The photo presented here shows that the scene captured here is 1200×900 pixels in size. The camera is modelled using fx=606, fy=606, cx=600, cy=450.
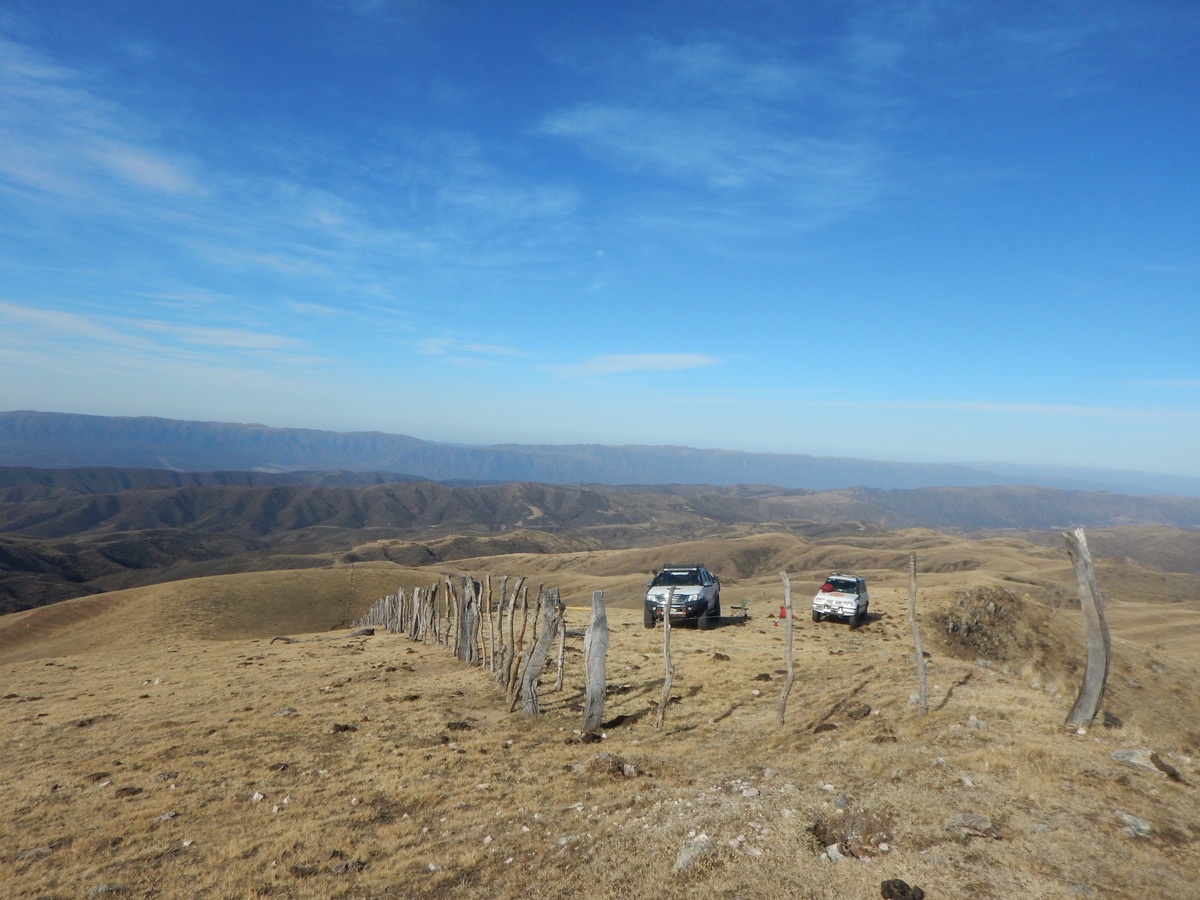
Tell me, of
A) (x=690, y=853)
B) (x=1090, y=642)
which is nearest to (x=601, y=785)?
(x=690, y=853)

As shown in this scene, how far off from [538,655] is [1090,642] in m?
9.96

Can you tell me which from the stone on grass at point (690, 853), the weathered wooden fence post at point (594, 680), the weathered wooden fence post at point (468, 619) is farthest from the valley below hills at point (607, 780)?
the weathered wooden fence post at point (468, 619)

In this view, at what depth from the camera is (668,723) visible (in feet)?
41.4

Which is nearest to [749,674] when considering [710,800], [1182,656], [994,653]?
[710,800]

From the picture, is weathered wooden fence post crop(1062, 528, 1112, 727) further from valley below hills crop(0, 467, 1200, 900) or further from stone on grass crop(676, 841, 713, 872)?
stone on grass crop(676, 841, 713, 872)

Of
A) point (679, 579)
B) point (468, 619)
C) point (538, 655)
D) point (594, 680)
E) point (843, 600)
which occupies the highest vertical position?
point (538, 655)

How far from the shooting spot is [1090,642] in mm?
9203

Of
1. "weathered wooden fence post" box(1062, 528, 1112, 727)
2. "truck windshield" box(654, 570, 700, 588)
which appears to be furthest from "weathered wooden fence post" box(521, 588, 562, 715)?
"truck windshield" box(654, 570, 700, 588)

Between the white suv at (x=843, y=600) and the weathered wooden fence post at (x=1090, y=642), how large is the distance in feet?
58.0

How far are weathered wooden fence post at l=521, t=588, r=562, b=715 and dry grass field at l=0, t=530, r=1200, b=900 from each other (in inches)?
15.7

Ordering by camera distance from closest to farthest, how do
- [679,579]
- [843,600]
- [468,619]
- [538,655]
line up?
[538,655]
[468,619]
[679,579]
[843,600]

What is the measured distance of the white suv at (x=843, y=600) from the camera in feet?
87.5

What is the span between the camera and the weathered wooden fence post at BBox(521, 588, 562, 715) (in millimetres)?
13492

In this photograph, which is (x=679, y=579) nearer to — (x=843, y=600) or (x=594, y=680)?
(x=843, y=600)
